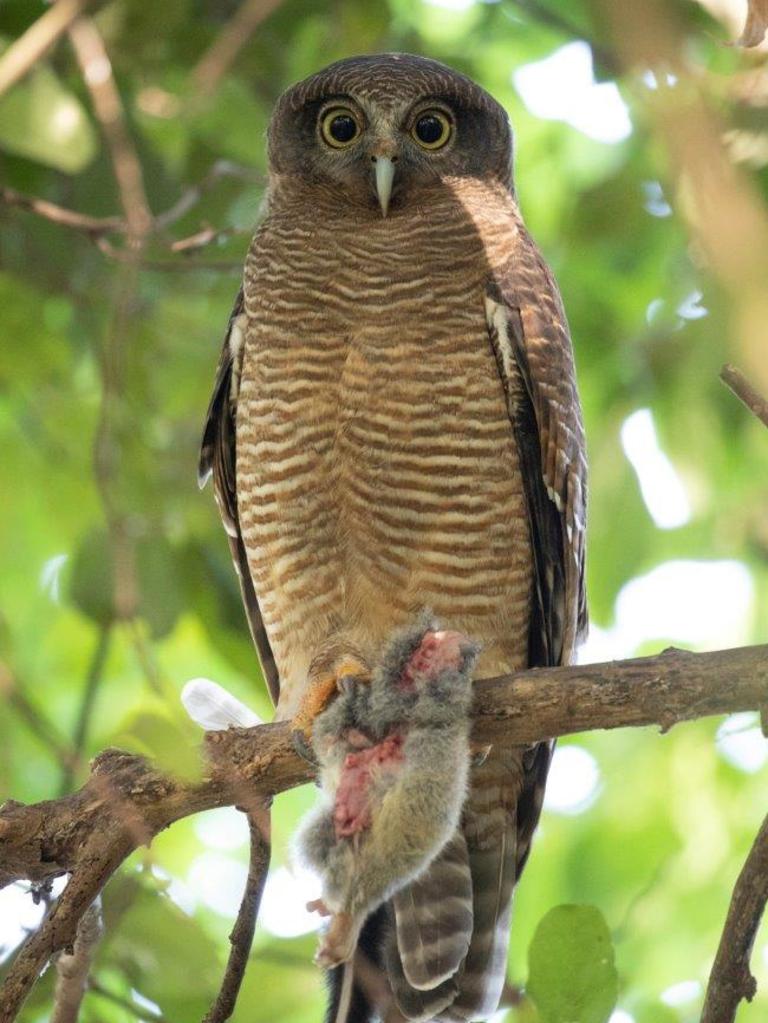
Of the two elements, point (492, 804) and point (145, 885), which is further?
point (492, 804)

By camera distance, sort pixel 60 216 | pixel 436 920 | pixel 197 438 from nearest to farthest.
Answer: pixel 436 920, pixel 60 216, pixel 197 438

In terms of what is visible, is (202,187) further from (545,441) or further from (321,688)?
(321,688)

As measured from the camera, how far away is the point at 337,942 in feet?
8.43

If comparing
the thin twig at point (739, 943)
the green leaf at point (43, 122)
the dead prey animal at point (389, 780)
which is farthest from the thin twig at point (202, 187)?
the thin twig at point (739, 943)

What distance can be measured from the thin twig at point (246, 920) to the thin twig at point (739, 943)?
83 centimetres

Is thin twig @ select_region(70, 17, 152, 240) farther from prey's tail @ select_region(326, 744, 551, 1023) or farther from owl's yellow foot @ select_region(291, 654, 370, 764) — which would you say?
prey's tail @ select_region(326, 744, 551, 1023)

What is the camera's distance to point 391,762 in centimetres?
304

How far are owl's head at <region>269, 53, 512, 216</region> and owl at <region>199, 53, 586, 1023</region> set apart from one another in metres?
0.07

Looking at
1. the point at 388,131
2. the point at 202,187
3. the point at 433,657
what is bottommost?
the point at 433,657

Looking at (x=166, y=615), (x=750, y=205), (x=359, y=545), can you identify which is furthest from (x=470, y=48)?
(x=750, y=205)

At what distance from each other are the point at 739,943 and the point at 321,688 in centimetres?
129

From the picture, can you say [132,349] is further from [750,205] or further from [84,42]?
[750,205]

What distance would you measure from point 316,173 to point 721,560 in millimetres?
1963

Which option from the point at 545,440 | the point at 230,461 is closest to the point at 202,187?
the point at 230,461
